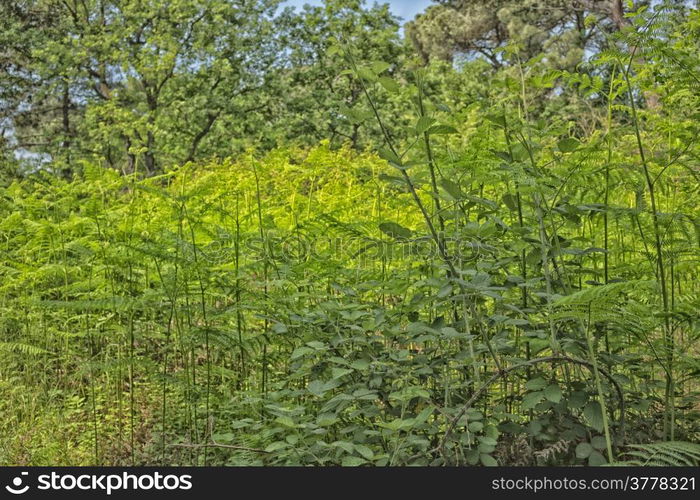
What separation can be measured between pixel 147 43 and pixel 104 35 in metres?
0.71

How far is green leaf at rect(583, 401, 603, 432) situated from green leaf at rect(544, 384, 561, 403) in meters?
0.14

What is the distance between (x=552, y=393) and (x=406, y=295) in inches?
38.7

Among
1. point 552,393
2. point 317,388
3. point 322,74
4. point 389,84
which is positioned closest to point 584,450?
point 552,393

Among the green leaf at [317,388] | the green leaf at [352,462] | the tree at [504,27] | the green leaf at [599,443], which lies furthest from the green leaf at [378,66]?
the tree at [504,27]

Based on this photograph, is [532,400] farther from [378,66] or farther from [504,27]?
[504,27]

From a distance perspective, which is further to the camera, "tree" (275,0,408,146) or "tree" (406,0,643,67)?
"tree" (406,0,643,67)

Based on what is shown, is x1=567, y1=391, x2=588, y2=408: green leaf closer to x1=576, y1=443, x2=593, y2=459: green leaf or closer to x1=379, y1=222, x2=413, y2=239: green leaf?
x1=576, y1=443, x2=593, y2=459: green leaf

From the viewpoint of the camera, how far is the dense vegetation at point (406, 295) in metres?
1.78

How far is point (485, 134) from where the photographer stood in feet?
7.92

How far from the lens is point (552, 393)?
1.67 m

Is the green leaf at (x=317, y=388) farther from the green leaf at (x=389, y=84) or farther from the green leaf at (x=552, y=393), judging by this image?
the green leaf at (x=389, y=84)

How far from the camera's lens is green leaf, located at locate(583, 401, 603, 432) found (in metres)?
1.72

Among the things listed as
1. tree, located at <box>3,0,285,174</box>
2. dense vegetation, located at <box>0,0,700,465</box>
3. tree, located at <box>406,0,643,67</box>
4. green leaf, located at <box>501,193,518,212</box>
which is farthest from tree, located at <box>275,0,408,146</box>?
green leaf, located at <box>501,193,518,212</box>
